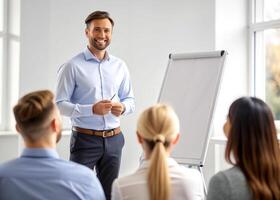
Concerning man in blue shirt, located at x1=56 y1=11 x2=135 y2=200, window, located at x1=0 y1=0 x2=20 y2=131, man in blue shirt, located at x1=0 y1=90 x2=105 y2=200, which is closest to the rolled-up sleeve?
man in blue shirt, located at x1=56 y1=11 x2=135 y2=200

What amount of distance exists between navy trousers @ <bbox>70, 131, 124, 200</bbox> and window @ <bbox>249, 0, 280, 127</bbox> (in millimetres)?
1670

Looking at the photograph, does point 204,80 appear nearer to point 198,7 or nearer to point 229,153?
point 198,7

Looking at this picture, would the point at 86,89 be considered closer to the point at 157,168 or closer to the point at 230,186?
the point at 157,168

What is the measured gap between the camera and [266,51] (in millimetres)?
4168

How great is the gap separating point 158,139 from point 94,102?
5.11 feet

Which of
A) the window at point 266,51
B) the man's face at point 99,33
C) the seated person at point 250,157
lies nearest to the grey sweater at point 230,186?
the seated person at point 250,157

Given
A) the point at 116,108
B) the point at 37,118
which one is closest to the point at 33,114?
the point at 37,118

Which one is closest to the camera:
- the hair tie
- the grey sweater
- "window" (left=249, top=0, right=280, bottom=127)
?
the grey sweater

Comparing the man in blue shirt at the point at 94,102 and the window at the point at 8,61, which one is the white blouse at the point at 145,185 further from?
the window at the point at 8,61

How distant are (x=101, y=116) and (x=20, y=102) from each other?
4.87 feet

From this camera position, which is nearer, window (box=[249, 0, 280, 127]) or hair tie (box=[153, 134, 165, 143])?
hair tie (box=[153, 134, 165, 143])

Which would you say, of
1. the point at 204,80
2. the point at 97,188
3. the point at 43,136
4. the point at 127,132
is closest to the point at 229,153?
the point at 97,188

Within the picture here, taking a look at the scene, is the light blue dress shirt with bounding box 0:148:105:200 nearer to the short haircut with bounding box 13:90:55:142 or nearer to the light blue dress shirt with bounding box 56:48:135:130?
the short haircut with bounding box 13:90:55:142

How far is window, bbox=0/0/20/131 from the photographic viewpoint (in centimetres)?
363
